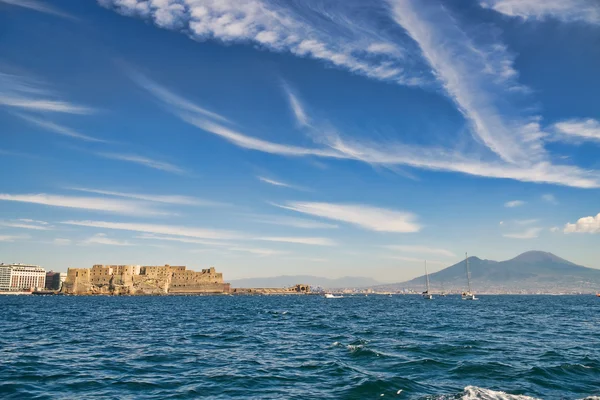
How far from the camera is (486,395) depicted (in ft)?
58.0

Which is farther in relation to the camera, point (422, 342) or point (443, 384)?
point (422, 342)

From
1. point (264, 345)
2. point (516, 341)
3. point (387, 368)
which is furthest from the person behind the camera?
point (516, 341)

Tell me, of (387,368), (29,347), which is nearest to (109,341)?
(29,347)

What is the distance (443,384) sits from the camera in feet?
66.3

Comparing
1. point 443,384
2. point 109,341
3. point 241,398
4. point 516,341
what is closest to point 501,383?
point 443,384

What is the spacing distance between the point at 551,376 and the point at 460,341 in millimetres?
13285

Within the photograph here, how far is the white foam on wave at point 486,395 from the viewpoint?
17.4 meters

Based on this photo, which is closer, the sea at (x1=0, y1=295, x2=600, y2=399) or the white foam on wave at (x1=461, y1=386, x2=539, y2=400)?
the white foam on wave at (x1=461, y1=386, x2=539, y2=400)

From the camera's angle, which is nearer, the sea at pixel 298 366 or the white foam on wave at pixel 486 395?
the white foam on wave at pixel 486 395

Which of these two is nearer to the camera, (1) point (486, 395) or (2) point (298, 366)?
(1) point (486, 395)

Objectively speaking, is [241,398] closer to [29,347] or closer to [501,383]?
[501,383]

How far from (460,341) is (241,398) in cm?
2380

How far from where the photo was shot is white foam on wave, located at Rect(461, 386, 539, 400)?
57.1 ft

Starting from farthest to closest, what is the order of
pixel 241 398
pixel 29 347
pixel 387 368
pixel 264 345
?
pixel 264 345 < pixel 29 347 < pixel 387 368 < pixel 241 398
